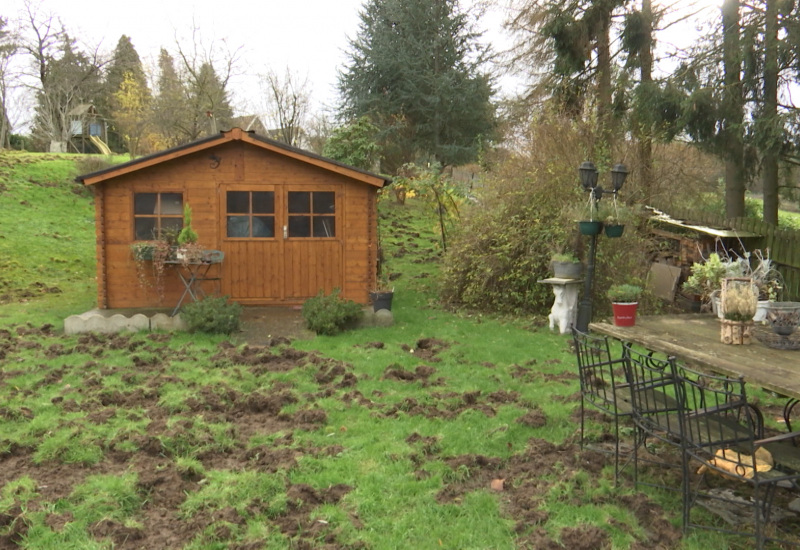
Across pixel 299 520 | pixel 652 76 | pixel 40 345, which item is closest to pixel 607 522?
pixel 299 520

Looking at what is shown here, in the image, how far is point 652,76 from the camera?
1335 cm

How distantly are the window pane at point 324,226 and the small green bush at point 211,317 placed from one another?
216 cm

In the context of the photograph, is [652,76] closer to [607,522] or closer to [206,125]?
[607,522]

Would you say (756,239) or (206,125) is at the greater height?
(206,125)

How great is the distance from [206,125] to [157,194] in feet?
54.5

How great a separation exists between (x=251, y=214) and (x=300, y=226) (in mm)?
777

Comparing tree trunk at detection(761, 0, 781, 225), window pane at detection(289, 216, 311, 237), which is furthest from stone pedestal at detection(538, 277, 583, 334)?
tree trunk at detection(761, 0, 781, 225)

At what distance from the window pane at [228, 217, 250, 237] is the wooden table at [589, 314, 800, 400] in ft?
22.2

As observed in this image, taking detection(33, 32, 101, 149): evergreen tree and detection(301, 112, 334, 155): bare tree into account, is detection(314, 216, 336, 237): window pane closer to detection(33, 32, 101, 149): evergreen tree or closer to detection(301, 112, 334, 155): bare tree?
detection(301, 112, 334, 155): bare tree

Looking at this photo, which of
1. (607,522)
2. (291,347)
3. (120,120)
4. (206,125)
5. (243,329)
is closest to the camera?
(607,522)

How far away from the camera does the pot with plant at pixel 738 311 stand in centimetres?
412

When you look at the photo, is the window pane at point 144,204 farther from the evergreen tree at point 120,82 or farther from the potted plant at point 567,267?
the evergreen tree at point 120,82

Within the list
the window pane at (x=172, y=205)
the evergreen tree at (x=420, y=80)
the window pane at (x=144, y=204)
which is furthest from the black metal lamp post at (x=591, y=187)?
the evergreen tree at (x=420, y=80)

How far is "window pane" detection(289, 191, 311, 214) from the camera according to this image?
1043 cm
